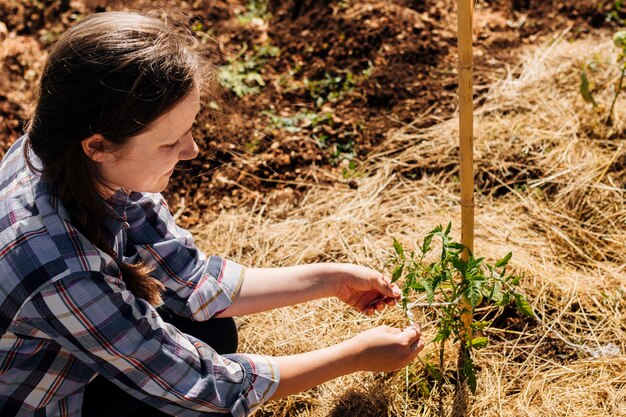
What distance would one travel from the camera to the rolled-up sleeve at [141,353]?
1469mm

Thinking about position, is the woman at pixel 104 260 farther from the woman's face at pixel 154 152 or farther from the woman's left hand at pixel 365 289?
the woman's left hand at pixel 365 289

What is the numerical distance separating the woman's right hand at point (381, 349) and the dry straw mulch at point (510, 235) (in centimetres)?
38

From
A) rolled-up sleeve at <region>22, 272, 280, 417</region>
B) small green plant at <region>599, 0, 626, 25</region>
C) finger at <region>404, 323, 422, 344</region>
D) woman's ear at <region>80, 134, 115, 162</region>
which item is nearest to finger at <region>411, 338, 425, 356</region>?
finger at <region>404, 323, 422, 344</region>

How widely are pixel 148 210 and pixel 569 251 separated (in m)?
1.61

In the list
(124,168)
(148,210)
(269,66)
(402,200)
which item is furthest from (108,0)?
(124,168)

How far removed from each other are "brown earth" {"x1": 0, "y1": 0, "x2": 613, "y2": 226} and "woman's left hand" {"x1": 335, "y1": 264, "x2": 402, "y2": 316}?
1063mm

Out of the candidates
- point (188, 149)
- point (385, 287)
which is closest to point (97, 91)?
point (188, 149)

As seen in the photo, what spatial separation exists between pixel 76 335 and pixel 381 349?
30.8 inches

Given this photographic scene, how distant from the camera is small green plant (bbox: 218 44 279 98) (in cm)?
359

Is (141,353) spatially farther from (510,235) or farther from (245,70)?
(245,70)

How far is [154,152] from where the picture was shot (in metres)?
1.56

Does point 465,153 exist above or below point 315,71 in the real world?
above

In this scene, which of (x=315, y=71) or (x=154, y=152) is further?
(x=315, y=71)

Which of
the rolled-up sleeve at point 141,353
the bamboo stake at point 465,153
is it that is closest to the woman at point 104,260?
the rolled-up sleeve at point 141,353
